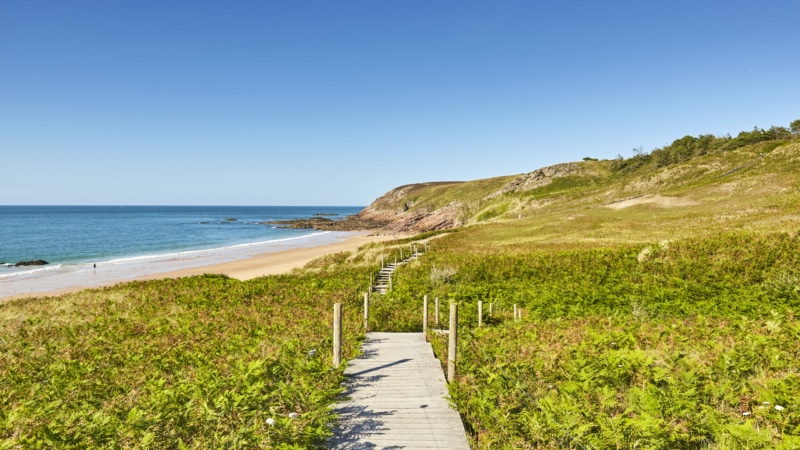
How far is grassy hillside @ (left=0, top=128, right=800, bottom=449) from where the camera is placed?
6.93 metres

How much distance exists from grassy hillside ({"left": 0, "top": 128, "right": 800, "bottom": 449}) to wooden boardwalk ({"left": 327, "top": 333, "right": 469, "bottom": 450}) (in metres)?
0.45

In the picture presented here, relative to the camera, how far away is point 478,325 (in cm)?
1667

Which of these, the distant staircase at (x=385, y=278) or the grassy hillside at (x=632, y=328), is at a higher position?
the grassy hillside at (x=632, y=328)

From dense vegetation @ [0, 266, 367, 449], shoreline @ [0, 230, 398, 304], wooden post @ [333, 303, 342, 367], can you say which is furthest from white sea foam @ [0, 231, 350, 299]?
wooden post @ [333, 303, 342, 367]

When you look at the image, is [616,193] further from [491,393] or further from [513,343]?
[491,393]

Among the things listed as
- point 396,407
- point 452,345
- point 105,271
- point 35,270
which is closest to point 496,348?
point 452,345

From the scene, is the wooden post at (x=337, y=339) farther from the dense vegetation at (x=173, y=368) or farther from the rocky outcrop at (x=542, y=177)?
the rocky outcrop at (x=542, y=177)

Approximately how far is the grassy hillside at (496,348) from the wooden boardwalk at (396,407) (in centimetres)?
45

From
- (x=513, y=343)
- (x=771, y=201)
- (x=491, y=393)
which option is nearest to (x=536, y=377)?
(x=491, y=393)

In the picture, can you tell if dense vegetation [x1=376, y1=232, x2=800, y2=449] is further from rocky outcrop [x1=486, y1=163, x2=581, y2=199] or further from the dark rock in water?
rocky outcrop [x1=486, y1=163, x2=581, y2=199]

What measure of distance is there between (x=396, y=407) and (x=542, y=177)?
115m

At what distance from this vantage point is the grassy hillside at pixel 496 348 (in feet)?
22.7

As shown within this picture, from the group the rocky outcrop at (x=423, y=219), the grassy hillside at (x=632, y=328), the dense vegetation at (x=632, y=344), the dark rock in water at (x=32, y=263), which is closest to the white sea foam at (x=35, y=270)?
the dark rock in water at (x=32, y=263)

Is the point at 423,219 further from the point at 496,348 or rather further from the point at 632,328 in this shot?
the point at 496,348
